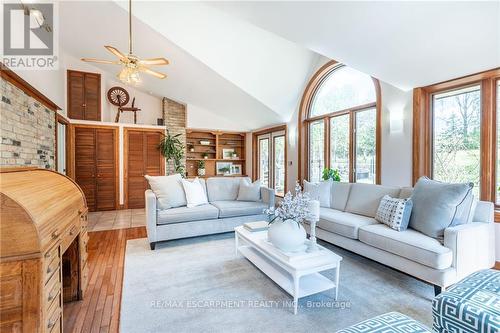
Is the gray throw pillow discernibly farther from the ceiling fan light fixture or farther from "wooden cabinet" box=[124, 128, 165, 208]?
"wooden cabinet" box=[124, 128, 165, 208]

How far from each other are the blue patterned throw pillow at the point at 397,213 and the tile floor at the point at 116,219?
4.10 meters

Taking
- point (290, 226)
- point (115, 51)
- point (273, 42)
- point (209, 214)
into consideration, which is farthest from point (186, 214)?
point (273, 42)

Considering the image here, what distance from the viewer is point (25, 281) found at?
1.13m

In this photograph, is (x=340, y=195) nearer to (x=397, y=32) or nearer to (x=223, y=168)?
(x=397, y=32)

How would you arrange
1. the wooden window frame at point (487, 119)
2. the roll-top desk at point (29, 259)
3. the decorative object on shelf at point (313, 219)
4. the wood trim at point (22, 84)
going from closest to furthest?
the roll-top desk at point (29, 259), the decorative object on shelf at point (313, 219), the wood trim at point (22, 84), the wooden window frame at point (487, 119)

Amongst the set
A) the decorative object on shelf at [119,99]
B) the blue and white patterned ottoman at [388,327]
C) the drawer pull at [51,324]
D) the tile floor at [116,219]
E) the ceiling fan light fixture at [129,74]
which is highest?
the decorative object on shelf at [119,99]

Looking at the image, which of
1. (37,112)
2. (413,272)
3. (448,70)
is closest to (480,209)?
(413,272)

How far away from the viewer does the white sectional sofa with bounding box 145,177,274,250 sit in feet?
10.8

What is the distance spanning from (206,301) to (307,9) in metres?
2.95

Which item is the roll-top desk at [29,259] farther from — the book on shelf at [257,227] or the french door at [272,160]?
the french door at [272,160]

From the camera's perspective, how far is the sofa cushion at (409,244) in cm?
201

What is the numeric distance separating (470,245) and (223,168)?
6244mm

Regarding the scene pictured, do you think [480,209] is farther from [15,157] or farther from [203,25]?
[15,157]

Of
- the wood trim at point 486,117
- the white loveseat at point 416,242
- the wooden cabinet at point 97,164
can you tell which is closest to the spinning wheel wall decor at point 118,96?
the wooden cabinet at point 97,164
